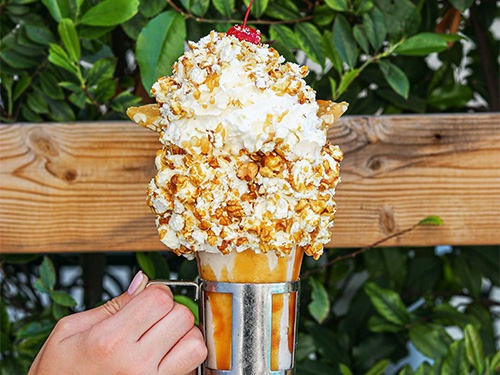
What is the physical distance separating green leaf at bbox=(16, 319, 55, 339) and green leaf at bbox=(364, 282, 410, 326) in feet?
2.05

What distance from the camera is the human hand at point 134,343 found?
1.94ft

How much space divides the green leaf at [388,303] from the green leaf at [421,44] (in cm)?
45

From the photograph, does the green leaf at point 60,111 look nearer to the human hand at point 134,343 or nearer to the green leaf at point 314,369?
the human hand at point 134,343

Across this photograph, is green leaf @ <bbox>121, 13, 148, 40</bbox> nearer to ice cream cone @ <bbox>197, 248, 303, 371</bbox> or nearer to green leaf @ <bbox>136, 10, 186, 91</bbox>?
green leaf @ <bbox>136, 10, 186, 91</bbox>

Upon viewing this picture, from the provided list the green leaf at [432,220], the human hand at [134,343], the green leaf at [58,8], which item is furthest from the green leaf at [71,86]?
the green leaf at [432,220]

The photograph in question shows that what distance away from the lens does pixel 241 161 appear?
583mm

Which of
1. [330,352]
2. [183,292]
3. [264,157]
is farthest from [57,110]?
[330,352]

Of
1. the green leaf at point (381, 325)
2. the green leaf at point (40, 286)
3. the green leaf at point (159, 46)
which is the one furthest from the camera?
the green leaf at point (381, 325)

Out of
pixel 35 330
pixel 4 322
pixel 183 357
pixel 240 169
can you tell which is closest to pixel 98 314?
pixel 183 357

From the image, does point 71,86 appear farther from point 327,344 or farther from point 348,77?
point 327,344

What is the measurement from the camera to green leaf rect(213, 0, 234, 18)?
856 mm

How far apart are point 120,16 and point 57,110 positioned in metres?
0.24

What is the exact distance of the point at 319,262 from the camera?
3.69 feet

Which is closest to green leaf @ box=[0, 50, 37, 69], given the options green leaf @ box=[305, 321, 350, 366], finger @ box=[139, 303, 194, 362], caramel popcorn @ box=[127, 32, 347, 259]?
caramel popcorn @ box=[127, 32, 347, 259]
